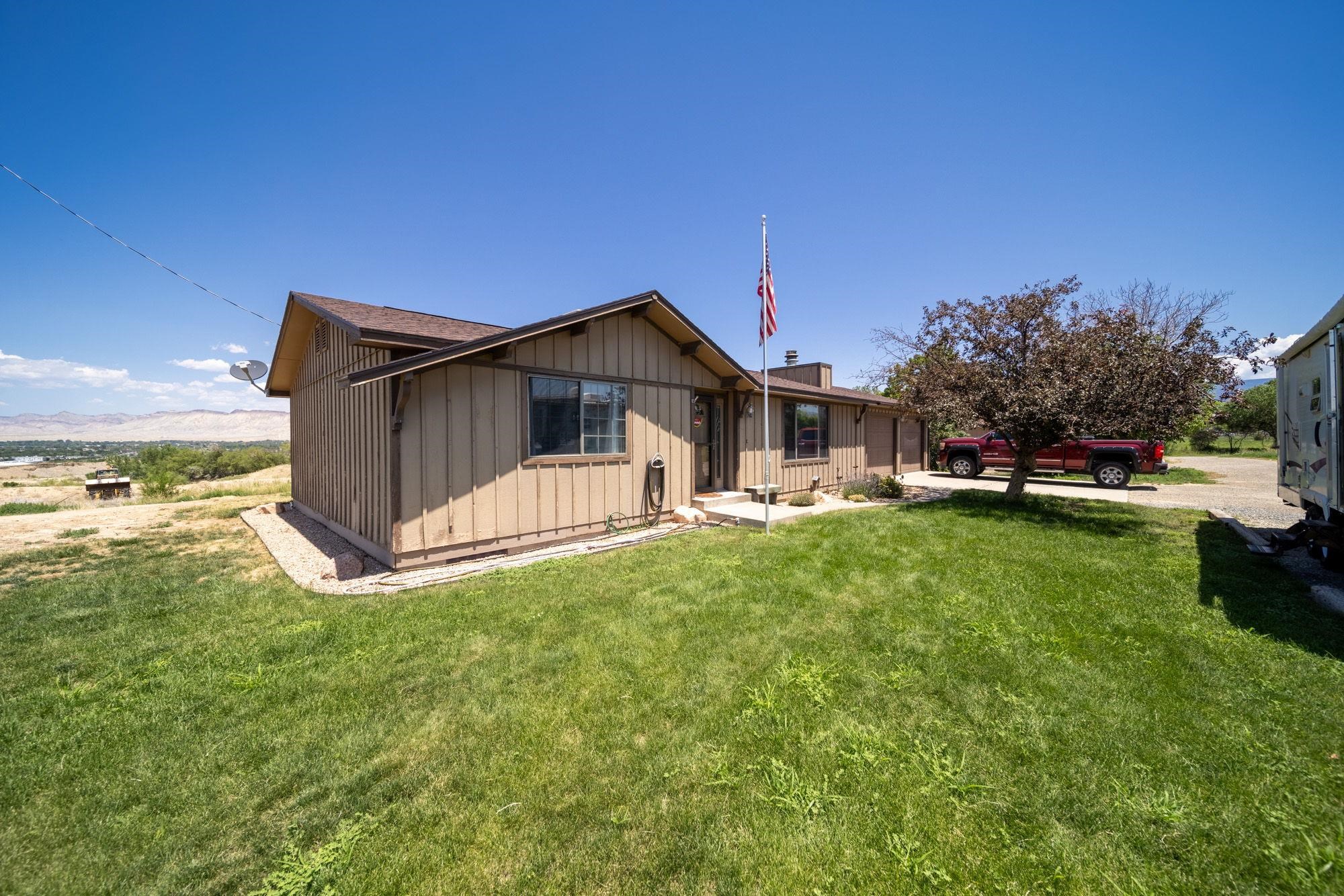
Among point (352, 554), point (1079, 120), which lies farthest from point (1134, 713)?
point (1079, 120)

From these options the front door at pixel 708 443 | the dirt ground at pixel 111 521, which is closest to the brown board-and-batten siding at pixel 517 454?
the front door at pixel 708 443

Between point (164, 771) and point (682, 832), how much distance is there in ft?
8.64

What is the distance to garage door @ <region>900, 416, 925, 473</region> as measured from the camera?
17016 mm

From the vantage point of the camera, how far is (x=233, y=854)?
1.89 metres

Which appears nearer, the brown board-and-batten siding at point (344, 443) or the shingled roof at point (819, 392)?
the brown board-and-batten siding at point (344, 443)

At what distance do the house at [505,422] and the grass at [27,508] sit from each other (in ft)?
19.2

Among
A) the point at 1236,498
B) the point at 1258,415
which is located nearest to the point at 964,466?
the point at 1236,498

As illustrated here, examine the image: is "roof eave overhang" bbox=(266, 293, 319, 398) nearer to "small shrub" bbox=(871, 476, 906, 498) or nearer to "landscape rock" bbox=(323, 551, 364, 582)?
"landscape rock" bbox=(323, 551, 364, 582)

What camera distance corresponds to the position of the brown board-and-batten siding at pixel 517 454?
587 cm

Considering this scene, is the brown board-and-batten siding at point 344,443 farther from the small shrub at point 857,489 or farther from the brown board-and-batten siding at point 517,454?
the small shrub at point 857,489

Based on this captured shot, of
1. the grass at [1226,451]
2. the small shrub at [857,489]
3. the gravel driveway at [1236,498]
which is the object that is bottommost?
the gravel driveway at [1236,498]

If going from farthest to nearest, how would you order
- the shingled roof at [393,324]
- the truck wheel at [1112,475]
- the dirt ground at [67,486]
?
the truck wheel at [1112,475], the dirt ground at [67,486], the shingled roof at [393,324]

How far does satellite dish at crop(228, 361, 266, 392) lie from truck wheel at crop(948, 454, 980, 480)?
2049 cm

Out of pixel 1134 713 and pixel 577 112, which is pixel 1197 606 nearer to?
pixel 1134 713
